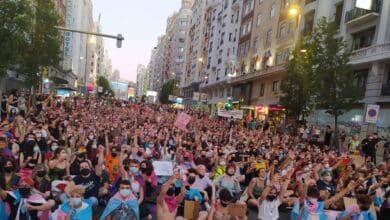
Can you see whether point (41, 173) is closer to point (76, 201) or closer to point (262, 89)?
point (76, 201)

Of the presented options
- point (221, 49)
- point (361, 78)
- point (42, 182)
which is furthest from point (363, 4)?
point (221, 49)

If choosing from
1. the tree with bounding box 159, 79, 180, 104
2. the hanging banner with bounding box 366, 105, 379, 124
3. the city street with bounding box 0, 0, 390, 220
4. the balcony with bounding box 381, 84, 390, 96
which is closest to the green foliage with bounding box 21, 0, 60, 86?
the city street with bounding box 0, 0, 390, 220

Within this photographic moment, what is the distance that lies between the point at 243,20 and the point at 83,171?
51298 mm

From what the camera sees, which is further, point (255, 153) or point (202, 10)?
point (202, 10)

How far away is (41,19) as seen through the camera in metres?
26.5

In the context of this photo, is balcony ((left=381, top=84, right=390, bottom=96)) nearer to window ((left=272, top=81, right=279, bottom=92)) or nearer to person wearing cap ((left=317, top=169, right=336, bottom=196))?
person wearing cap ((left=317, top=169, right=336, bottom=196))

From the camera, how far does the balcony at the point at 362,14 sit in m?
26.0

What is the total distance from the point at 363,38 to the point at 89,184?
24746mm

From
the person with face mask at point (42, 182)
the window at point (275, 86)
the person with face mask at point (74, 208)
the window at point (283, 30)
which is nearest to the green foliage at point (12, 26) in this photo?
the person with face mask at point (42, 182)

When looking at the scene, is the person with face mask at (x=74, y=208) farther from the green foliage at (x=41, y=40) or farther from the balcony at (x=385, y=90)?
the balcony at (x=385, y=90)

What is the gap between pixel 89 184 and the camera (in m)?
7.68

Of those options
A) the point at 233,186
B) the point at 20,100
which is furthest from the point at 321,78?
the point at 20,100

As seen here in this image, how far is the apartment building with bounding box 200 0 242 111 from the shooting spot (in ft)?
194

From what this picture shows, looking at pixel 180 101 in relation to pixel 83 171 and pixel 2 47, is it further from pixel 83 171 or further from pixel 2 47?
pixel 83 171
